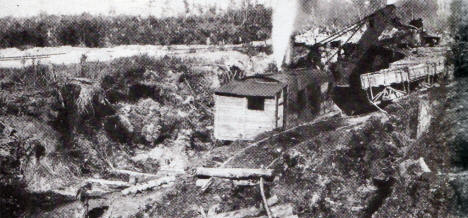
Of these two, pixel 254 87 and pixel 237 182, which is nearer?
pixel 237 182

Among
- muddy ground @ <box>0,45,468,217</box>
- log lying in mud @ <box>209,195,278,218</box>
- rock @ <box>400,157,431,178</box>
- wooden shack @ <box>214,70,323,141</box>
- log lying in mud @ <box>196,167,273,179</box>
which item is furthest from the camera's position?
wooden shack @ <box>214,70,323,141</box>

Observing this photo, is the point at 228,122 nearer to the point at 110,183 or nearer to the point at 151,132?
the point at 151,132

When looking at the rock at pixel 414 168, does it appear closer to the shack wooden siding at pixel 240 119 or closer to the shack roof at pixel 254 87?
the shack roof at pixel 254 87

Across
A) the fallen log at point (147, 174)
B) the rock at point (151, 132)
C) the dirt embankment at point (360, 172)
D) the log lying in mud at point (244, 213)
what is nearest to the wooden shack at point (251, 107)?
the dirt embankment at point (360, 172)

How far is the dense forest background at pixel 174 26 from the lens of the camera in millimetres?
26828

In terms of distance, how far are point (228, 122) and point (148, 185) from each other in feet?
19.1

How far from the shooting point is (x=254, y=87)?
66.3 ft

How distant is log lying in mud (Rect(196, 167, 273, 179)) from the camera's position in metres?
14.2

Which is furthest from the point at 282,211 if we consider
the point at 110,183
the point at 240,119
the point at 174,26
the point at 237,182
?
the point at 174,26

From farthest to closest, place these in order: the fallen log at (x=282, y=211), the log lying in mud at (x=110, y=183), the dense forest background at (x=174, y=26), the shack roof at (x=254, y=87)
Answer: the dense forest background at (x=174, y=26)
the shack roof at (x=254, y=87)
the log lying in mud at (x=110, y=183)
the fallen log at (x=282, y=211)

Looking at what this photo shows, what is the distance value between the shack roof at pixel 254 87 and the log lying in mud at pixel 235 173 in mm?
5712

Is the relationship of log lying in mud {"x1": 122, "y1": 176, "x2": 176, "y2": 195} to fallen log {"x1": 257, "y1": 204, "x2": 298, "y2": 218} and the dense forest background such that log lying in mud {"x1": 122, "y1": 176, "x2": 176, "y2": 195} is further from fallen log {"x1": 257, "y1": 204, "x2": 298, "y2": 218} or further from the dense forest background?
the dense forest background

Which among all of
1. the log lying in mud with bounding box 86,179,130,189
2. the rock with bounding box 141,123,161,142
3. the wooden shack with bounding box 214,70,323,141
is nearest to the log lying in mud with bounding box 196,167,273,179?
the log lying in mud with bounding box 86,179,130,189

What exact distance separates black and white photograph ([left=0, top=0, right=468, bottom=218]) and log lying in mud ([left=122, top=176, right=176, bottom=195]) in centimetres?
5
